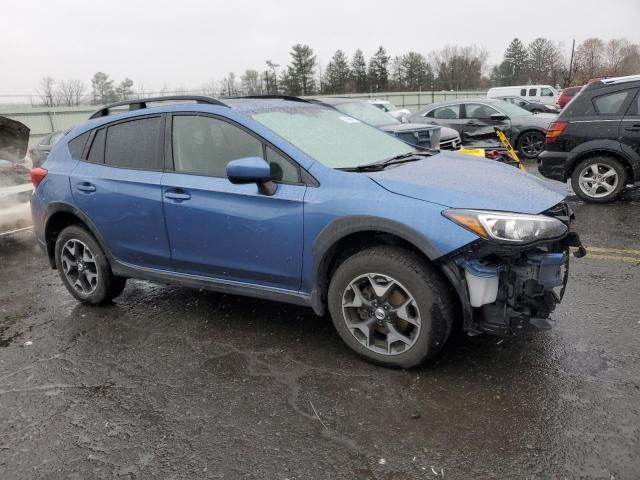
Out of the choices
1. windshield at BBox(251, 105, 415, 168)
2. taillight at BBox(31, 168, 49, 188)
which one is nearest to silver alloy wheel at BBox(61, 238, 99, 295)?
taillight at BBox(31, 168, 49, 188)

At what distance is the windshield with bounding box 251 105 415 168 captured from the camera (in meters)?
3.66

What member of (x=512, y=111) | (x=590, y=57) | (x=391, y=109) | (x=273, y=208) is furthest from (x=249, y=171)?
(x=590, y=57)

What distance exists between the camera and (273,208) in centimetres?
351

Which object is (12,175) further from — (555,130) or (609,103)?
(609,103)

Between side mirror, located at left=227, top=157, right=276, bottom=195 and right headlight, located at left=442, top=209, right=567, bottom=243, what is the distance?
3.75 feet

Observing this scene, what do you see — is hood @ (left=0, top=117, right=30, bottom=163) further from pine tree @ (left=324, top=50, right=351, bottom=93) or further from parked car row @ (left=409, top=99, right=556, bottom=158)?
pine tree @ (left=324, top=50, right=351, bottom=93)

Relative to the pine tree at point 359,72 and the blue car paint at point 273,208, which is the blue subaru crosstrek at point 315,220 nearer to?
the blue car paint at point 273,208

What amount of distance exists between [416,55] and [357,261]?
78888mm

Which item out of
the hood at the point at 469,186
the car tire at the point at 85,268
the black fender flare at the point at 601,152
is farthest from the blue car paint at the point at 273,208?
the black fender flare at the point at 601,152

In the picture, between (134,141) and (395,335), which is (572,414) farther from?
(134,141)

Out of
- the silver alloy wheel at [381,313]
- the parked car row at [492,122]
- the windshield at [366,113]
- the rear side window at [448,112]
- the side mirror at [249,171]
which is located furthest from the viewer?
the rear side window at [448,112]

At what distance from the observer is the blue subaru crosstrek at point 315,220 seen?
3.04 meters

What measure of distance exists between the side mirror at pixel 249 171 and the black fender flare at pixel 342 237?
0.52 meters

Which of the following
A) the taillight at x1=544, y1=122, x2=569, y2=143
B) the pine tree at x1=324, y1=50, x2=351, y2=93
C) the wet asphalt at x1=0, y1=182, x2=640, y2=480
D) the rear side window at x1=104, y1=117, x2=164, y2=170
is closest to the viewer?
the wet asphalt at x1=0, y1=182, x2=640, y2=480
